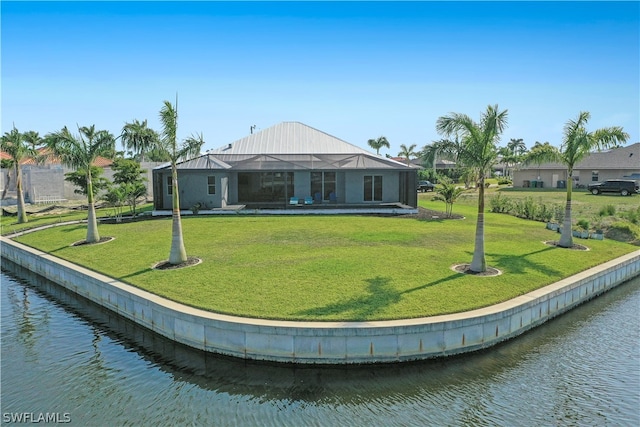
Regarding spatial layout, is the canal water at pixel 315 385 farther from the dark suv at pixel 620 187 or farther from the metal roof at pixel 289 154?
the dark suv at pixel 620 187

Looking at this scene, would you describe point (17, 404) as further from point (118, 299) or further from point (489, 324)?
point (489, 324)

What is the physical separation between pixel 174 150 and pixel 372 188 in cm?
1730

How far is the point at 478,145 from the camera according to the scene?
43.6 feet

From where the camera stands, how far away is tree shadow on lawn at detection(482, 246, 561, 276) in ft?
45.6

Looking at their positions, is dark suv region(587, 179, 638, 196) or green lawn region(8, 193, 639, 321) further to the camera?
dark suv region(587, 179, 638, 196)

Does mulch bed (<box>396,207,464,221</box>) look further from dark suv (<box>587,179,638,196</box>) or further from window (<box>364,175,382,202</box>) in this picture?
dark suv (<box>587,179,638,196</box>)

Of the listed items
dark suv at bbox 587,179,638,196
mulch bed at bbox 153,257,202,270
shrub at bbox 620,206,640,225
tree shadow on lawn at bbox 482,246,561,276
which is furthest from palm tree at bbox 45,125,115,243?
dark suv at bbox 587,179,638,196

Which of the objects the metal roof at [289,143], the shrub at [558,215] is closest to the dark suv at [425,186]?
the metal roof at [289,143]

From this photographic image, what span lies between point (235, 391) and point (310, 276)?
4.91 m

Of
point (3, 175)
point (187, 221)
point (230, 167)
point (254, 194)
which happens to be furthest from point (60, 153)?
point (3, 175)

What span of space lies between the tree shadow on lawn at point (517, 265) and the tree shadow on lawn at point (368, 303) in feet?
9.82

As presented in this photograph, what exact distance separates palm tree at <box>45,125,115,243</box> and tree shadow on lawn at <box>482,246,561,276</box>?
1507 cm

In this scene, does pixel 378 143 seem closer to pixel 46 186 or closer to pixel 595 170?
pixel 595 170

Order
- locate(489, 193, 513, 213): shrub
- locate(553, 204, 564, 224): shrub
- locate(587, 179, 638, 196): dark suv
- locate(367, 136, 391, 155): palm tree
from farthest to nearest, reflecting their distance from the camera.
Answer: locate(367, 136, 391, 155): palm tree → locate(587, 179, 638, 196): dark suv → locate(489, 193, 513, 213): shrub → locate(553, 204, 564, 224): shrub
